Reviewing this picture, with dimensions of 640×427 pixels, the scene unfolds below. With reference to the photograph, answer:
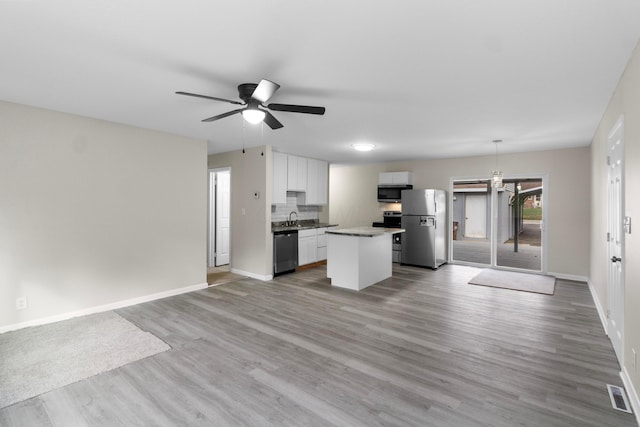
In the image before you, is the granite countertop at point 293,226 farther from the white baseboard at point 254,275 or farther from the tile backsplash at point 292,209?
the white baseboard at point 254,275

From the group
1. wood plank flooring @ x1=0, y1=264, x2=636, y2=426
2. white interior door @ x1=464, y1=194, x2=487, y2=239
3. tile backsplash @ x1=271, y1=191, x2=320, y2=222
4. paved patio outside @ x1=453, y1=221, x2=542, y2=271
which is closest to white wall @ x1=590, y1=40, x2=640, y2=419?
wood plank flooring @ x1=0, y1=264, x2=636, y2=426

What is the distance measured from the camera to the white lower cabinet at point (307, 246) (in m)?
6.55

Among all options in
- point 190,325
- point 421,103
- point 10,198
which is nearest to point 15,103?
point 10,198

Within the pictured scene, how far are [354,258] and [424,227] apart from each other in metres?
2.50

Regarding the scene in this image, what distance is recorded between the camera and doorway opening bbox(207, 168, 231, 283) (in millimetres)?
6910

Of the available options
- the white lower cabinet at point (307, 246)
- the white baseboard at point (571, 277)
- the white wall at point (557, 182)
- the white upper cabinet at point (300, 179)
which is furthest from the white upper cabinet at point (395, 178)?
the white baseboard at point (571, 277)

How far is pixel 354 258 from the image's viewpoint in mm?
5156

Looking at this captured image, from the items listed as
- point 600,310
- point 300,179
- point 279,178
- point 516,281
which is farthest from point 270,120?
point 516,281

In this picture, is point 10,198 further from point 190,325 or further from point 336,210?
point 336,210

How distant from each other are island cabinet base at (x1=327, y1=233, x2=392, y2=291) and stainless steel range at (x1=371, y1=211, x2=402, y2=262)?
1.78 m

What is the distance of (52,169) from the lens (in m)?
3.69

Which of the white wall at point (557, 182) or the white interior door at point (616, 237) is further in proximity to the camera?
the white wall at point (557, 182)

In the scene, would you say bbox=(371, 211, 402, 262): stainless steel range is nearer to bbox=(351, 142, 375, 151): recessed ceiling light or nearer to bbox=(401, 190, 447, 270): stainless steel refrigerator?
bbox=(401, 190, 447, 270): stainless steel refrigerator

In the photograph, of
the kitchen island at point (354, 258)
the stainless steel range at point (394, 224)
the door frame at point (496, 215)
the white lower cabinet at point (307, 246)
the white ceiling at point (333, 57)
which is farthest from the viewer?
the stainless steel range at point (394, 224)
